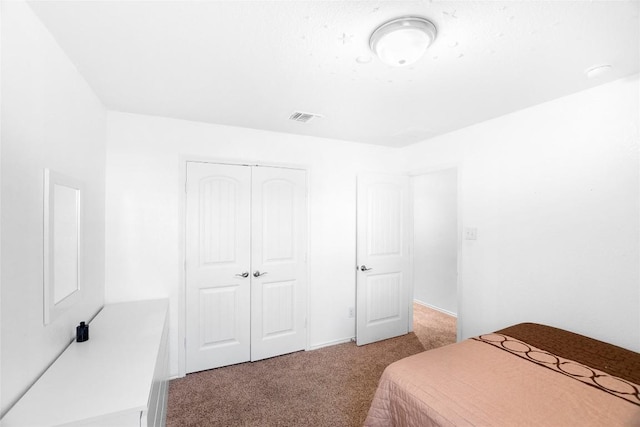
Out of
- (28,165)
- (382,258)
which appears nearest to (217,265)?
(28,165)

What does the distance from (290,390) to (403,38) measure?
2.59 meters

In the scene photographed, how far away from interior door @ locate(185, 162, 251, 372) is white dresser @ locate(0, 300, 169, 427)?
84 cm

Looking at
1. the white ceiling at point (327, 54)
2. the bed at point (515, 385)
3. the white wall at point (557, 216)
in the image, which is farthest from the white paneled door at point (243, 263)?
the white wall at point (557, 216)

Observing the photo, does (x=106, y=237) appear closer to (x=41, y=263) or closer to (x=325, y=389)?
(x=41, y=263)

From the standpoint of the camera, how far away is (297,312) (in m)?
3.14

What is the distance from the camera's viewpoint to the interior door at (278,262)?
2.94 meters

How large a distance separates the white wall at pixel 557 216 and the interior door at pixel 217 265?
7.16ft

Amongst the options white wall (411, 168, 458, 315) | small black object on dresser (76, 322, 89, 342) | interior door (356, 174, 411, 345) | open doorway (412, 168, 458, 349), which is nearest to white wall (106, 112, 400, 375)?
interior door (356, 174, 411, 345)

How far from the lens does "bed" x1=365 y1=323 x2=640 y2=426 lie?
1192mm

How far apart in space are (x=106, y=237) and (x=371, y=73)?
2412 millimetres

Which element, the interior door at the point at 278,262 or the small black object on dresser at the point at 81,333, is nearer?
the small black object on dresser at the point at 81,333

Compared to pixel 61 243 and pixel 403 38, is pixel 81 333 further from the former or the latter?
pixel 403 38

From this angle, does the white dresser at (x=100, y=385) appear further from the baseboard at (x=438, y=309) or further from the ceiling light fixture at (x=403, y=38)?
the baseboard at (x=438, y=309)

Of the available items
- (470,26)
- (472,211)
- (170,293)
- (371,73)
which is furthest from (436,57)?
(170,293)
